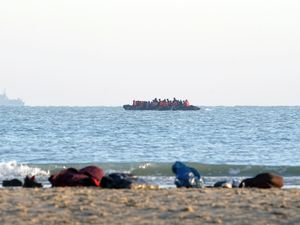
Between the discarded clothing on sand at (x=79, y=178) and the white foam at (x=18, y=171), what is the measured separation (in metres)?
8.03

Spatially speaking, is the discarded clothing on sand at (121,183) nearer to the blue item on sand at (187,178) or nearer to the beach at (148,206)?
the beach at (148,206)

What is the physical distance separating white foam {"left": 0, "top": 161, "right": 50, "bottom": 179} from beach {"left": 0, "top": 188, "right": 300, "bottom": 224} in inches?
421

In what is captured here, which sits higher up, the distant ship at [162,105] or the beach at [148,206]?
the distant ship at [162,105]

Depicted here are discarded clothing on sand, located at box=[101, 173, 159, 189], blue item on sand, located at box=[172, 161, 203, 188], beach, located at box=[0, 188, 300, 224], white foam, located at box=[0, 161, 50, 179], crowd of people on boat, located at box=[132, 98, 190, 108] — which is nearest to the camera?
beach, located at box=[0, 188, 300, 224]

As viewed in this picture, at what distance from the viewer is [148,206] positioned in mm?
13547

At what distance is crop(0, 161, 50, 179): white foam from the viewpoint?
26.6 metres

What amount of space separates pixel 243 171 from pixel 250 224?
1688 centimetres

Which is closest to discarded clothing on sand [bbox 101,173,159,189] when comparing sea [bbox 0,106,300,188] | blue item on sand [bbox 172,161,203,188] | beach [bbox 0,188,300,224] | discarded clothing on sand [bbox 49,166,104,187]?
discarded clothing on sand [bbox 49,166,104,187]

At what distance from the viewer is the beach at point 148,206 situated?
12484 mm

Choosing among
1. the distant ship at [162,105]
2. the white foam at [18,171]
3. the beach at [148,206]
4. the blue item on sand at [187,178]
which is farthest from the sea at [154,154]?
the distant ship at [162,105]

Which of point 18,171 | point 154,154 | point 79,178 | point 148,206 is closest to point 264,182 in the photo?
point 79,178

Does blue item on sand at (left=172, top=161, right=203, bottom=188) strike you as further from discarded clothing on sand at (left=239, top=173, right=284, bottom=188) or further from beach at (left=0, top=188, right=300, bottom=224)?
beach at (left=0, top=188, right=300, bottom=224)

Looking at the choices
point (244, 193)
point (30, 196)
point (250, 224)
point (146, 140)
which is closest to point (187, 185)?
point (244, 193)

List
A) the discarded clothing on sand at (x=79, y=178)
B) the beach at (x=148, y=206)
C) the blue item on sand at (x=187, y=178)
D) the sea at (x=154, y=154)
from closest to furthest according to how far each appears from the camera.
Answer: the beach at (x=148, y=206)
the discarded clothing on sand at (x=79, y=178)
the blue item on sand at (x=187, y=178)
the sea at (x=154, y=154)
